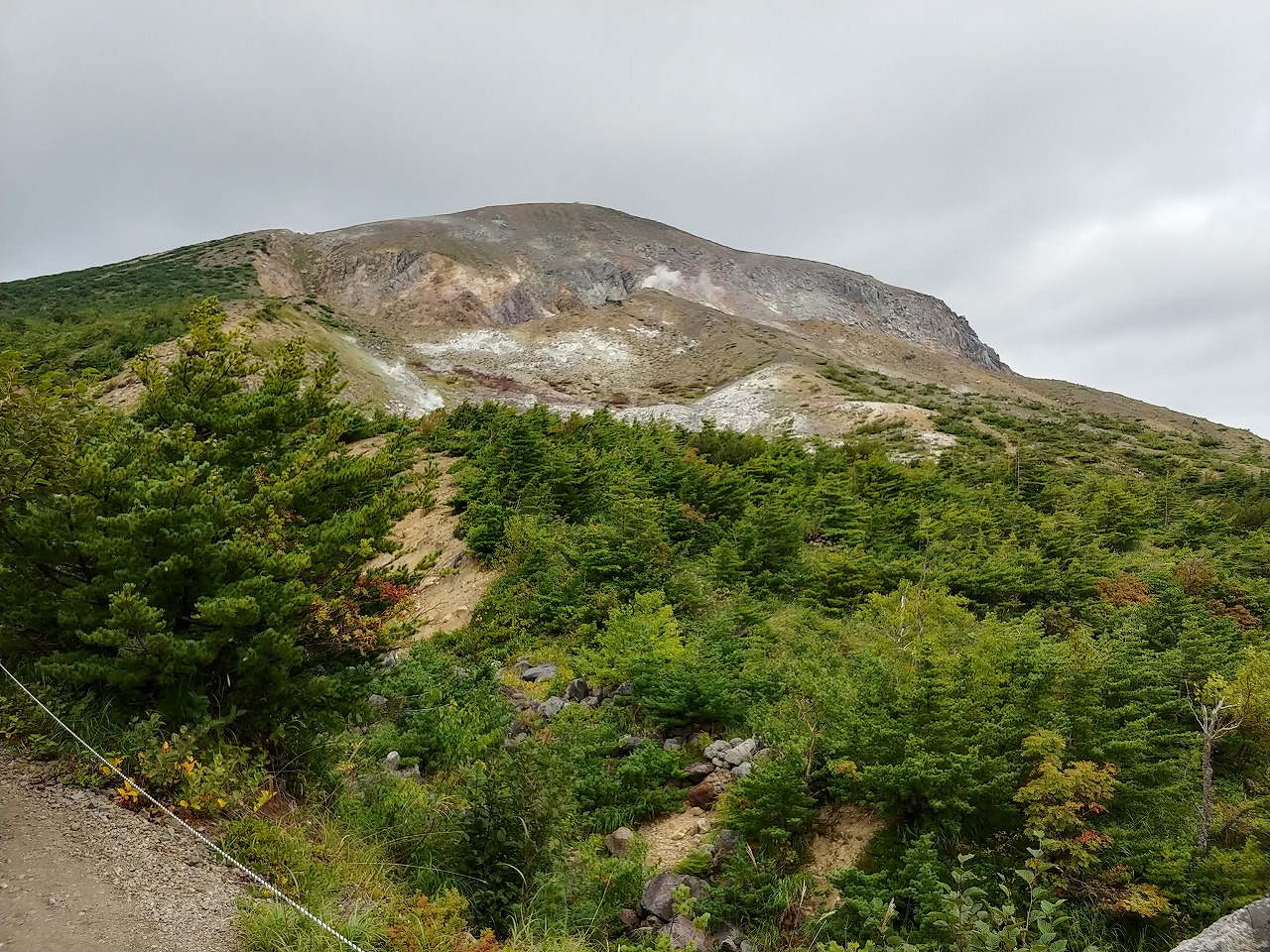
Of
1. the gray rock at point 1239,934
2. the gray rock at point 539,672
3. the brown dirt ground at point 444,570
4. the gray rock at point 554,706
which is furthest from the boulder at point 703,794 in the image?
the brown dirt ground at point 444,570

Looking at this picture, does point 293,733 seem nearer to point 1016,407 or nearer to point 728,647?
point 728,647

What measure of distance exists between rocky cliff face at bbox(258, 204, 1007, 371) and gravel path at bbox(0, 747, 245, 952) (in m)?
66.8

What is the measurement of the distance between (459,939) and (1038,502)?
18.8m

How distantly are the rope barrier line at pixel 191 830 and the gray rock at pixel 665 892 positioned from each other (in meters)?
2.54

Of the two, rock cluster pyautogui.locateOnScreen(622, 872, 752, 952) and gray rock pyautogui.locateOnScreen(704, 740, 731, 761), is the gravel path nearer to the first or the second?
rock cluster pyautogui.locateOnScreen(622, 872, 752, 952)

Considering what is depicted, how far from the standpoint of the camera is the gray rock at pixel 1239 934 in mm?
2504

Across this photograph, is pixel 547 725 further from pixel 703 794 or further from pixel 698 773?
pixel 703 794

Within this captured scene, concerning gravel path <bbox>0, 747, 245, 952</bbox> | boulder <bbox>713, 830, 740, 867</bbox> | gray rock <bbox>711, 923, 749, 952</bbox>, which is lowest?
gray rock <bbox>711, 923, 749, 952</bbox>

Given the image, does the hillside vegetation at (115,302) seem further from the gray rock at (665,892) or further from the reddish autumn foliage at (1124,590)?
the reddish autumn foliage at (1124,590)

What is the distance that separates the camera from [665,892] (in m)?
5.44

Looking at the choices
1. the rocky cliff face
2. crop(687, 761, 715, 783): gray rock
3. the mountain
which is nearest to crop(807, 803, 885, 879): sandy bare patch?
crop(687, 761, 715, 783): gray rock

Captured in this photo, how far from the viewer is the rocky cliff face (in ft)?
236

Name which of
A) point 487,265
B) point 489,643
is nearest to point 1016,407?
point 489,643

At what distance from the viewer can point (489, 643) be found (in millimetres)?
11898
